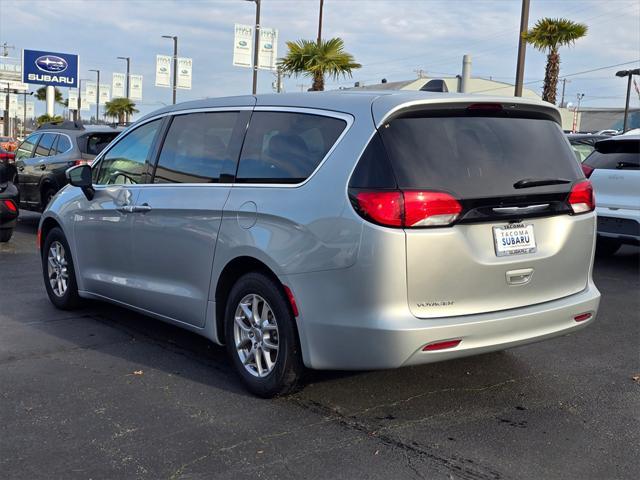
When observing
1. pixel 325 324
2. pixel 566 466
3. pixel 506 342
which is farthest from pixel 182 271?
pixel 566 466

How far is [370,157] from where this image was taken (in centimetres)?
366

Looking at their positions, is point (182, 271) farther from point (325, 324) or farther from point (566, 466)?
point (566, 466)

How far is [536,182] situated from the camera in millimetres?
3982

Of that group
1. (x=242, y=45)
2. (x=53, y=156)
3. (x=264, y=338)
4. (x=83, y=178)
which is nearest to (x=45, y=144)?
(x=53, y=156)

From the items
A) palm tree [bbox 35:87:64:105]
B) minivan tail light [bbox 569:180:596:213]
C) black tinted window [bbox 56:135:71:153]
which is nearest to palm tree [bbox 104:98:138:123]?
Result: palm tree [bbox 35:87:64:105]

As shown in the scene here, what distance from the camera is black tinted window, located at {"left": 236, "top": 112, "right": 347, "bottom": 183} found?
3.95 m

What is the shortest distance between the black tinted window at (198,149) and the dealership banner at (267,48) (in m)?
19.5

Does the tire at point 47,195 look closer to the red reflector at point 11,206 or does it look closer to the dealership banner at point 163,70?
the red reflector at point 11,206

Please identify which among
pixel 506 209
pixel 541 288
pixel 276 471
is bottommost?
pixel 276 471

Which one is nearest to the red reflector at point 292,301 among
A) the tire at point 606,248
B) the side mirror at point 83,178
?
the side mirror at point 83,178

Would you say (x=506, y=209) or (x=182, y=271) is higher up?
(x=506, y=209)

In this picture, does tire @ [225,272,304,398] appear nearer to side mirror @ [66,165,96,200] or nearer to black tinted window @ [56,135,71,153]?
side mirror @ [66,165,96,200]

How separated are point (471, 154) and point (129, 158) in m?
2.80

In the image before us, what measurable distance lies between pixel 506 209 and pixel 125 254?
287 cm
